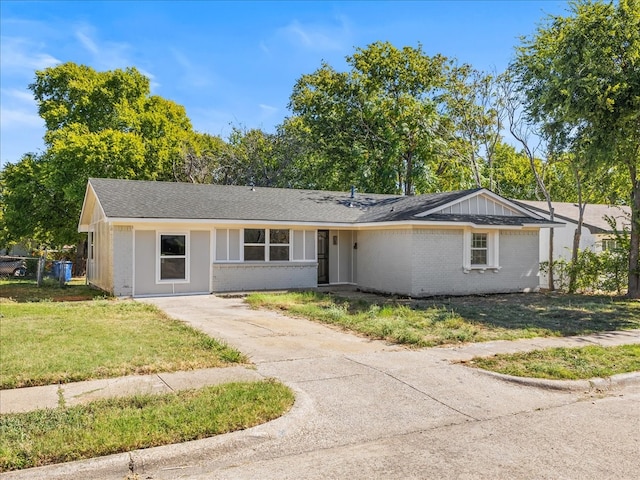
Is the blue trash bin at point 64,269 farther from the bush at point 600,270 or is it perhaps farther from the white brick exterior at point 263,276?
the bush at point 600,270

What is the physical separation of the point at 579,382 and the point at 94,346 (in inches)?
286

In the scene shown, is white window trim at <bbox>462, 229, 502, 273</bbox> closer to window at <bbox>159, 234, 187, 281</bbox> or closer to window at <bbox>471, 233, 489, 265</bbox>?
window at <bbox>471, 233, 489, 265</bbox>

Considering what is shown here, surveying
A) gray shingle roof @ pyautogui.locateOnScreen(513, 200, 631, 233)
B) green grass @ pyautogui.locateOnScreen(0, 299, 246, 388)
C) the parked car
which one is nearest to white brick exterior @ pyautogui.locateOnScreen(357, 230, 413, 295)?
green grass @ pyautogui.locateOnScreen(0, 299, 246, 388)

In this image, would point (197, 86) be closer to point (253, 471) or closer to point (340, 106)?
point (340, 106)

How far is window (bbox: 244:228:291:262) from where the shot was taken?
58.3 ft

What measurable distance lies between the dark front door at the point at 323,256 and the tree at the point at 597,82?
28.3 feet

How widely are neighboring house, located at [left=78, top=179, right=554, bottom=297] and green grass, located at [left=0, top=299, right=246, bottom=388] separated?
409cm

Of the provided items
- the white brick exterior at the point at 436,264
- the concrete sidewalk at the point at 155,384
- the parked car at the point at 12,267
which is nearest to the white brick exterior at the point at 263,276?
the white brick exterior at the point at 436,264

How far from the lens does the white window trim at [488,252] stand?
17.5m

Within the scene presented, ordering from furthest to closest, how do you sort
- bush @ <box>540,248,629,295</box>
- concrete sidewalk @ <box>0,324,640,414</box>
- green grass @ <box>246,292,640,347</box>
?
bush @ <box>540,248,629,295</box>
green grass @ <box>246,292,640,347</box>
concrete sidewalk @ <box>0,324,640,414</box>

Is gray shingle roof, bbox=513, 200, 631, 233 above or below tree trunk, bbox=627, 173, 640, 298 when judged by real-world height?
above

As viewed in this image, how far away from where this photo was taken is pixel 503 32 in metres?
20.8

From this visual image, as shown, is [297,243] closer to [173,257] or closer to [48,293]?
[173,257]

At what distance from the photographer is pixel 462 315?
12492 millimetres
